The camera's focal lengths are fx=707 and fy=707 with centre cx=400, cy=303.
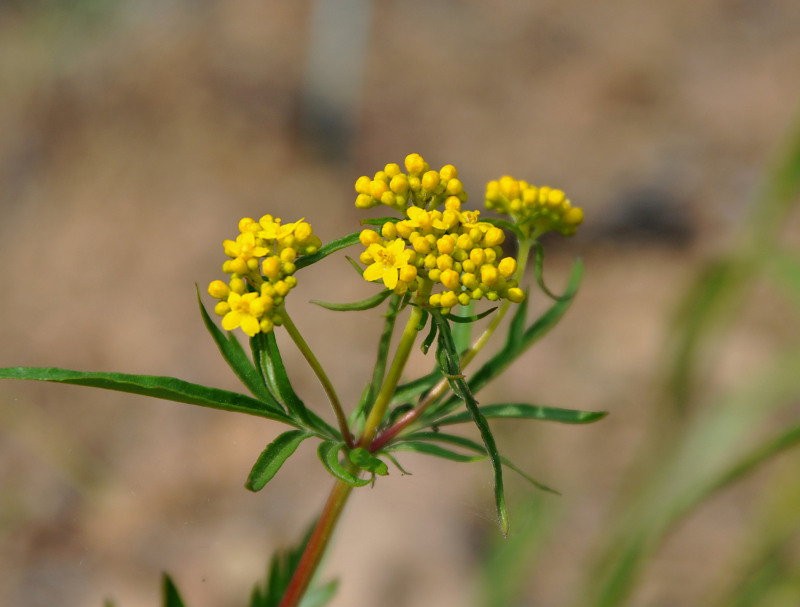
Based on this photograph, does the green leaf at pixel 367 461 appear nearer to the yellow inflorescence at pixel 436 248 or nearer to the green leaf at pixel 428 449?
the green leaf at pixel 428 449

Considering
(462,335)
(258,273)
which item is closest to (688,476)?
(462,335)

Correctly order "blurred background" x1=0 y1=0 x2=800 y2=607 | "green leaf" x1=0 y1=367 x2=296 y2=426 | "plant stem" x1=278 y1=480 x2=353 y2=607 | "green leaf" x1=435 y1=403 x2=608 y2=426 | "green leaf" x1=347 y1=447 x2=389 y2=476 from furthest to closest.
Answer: "blurred background" x1=0 y1=0 x2=800 y2=607 → "green leaf" x1=435 y1=403 x2=608 y2=426 → "plant stem" x1=278 y1=480 x2=353 y2=607 → "green leaf" x1=347 y1=447 x2=389 y2=476 → "green leaf" x1=0 y1=367 x2=296 y2=426

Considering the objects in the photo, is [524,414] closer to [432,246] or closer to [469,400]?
[469,400]

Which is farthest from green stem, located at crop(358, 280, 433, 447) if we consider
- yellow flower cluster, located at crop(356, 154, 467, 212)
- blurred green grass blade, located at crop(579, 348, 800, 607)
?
blurred green grass blade, located at crop(579, 348, 800, 607)

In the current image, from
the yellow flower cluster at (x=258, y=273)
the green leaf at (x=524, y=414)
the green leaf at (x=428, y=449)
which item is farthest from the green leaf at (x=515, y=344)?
the yellow flower cluster at (x=258, y=273)

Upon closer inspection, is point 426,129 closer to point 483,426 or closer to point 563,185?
point 563,185

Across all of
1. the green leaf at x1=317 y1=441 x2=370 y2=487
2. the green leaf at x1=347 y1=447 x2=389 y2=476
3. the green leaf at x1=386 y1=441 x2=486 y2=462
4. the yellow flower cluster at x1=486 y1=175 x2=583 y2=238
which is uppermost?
the yellow flower cluster at x1=486 y1=175 x2=583 y2=238

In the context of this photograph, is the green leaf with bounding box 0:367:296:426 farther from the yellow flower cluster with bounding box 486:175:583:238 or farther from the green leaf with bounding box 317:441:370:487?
the yellow flower cluster with bounding box 486:175:583:238
